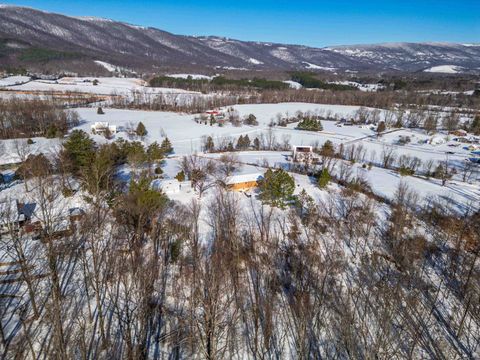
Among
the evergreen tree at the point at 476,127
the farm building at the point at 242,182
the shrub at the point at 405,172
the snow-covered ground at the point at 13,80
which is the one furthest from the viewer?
the snow-covered ground at the point at 13,80

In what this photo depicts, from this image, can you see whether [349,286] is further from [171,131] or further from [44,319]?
[171,131]

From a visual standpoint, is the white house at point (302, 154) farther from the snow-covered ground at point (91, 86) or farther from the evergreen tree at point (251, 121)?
the snow-covered ground at point (91, 86)

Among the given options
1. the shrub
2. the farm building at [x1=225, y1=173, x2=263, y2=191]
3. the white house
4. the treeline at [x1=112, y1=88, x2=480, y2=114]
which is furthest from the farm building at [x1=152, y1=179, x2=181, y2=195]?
the treeline at [x1=112, y1=88, x2=480, y2=114]

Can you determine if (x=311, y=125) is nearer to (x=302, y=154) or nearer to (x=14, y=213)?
(x=302, y=154)

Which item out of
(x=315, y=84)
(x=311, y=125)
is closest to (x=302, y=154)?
(x=311, y=125)

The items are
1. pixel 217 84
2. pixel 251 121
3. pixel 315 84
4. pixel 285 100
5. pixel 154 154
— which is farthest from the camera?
pixel 315 84

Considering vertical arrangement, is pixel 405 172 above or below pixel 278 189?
below

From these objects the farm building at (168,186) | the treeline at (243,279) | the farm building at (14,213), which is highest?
the farm building at (14,213)

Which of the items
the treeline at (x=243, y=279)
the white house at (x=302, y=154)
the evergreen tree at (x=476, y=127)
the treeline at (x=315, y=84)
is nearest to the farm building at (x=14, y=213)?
the treeline at (x=243, y=279)
